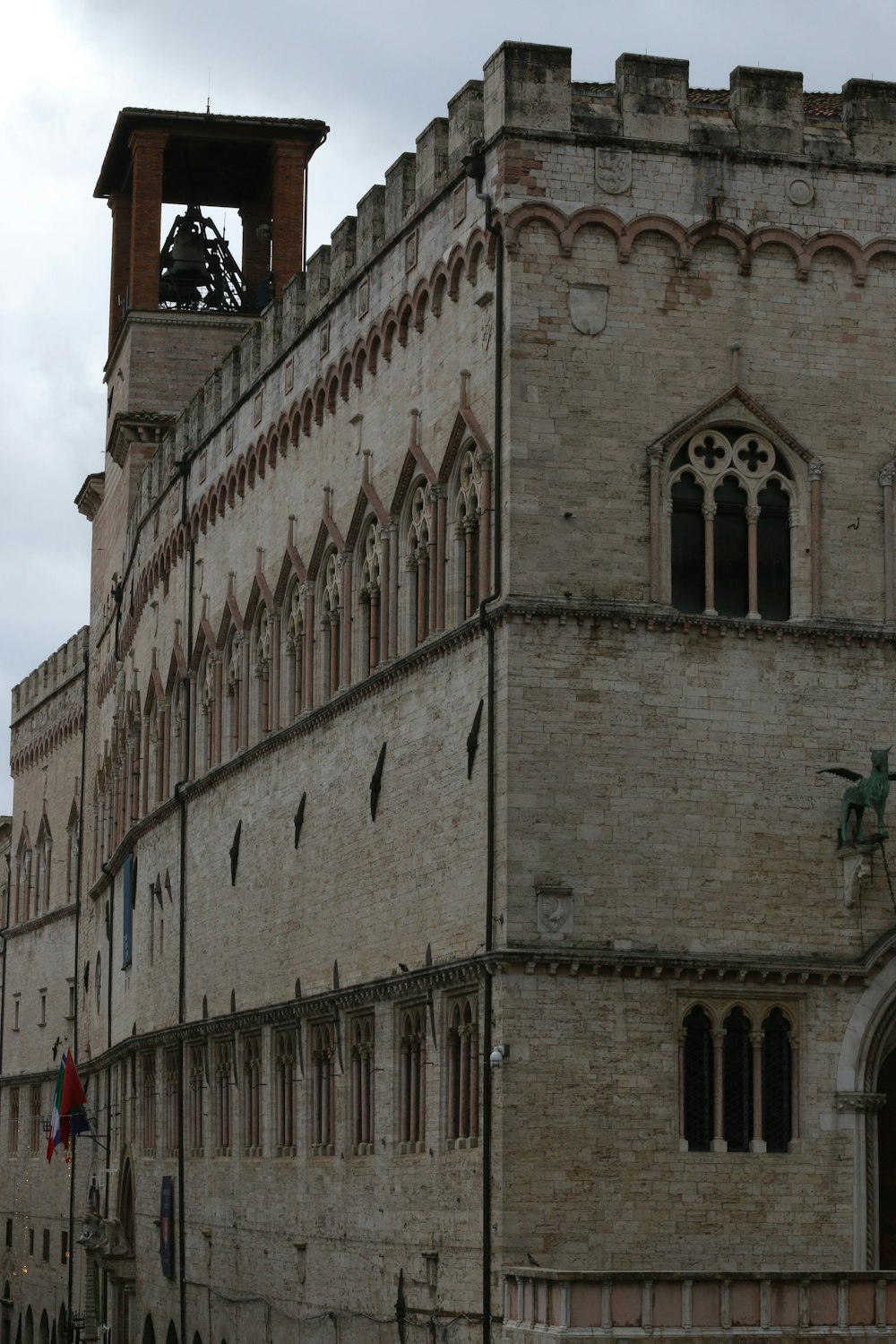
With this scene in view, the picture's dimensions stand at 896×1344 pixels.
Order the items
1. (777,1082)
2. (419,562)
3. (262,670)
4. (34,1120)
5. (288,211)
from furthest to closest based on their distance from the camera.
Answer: (34,1120) < (288,211) < (262,670) < (419,562) < (777,1082)

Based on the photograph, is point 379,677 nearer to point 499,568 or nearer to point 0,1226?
point 499,568

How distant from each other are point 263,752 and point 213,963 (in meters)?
4.39

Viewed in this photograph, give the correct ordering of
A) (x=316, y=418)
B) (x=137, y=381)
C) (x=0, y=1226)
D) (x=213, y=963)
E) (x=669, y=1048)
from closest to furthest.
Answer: (x=669, y=1048) < (x=316, y=418) < (x=213, y=963) < (x=137, y=381) < (x=0, y=1226)

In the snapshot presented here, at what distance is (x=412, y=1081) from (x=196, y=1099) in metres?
12.5

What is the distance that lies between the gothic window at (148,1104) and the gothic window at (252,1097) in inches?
295

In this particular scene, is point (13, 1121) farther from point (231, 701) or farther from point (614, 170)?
point (614, 170)

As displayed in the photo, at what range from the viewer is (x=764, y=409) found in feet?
104

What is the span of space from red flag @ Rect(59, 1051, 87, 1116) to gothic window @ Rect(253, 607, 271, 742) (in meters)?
14.9

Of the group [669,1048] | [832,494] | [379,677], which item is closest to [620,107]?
[832,494]

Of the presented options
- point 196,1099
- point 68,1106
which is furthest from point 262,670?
point 68,1106

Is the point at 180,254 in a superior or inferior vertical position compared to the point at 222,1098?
superior

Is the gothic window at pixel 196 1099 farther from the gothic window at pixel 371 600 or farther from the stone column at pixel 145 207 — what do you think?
the stone column at pixel 145 207

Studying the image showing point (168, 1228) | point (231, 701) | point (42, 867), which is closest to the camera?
point (231, 701)

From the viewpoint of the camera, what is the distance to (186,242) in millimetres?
57688
